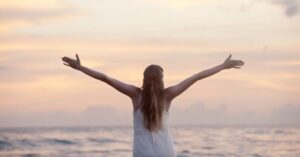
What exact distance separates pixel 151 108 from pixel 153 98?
9 centimetres

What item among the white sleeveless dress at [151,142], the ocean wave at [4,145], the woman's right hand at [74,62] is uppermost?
the ocean wave at [4,145]

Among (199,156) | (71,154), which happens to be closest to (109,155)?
(71,154)

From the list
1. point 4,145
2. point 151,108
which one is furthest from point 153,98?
point 4,145

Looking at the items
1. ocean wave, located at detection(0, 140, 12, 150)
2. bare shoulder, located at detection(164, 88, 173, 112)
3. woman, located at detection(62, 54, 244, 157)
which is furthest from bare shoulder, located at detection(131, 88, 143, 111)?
ocean wave, located at detection(0, 140, 12, 150)

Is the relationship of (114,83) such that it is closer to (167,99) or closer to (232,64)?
(167,99)

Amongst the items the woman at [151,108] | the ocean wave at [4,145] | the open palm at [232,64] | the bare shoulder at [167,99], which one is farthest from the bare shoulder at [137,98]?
the ocean wave at [4,145]

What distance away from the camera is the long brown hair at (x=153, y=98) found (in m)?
5.19

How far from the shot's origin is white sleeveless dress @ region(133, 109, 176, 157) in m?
5.18

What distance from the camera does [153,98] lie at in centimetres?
523

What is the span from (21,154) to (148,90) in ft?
79.5

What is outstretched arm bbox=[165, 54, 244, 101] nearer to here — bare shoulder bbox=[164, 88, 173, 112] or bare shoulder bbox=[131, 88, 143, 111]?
bare shoulder bbox=[164, 88, 173, 112]

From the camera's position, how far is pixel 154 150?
5.18m

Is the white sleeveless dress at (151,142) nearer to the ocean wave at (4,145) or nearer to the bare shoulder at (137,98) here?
the bare shoulder at (137,98)

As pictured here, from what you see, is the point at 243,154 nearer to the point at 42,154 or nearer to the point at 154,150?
the point at 42,154
